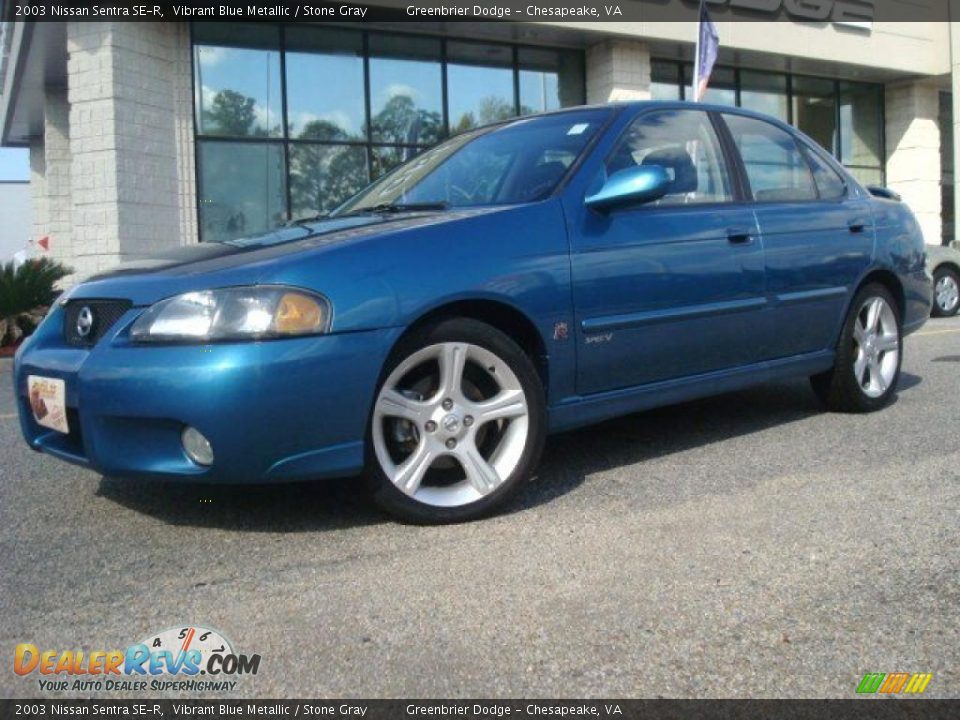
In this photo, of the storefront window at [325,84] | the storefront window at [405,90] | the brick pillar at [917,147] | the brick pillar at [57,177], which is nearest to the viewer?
the storefront window at [325,84]

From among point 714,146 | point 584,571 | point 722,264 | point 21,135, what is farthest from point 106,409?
point 21,135

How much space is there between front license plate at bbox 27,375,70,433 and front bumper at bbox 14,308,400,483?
0.04 meters

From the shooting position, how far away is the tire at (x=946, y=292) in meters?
12.4

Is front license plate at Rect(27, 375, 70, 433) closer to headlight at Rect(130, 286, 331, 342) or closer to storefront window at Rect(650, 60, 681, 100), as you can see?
headlight at Rect(130, 286, 331, 342)

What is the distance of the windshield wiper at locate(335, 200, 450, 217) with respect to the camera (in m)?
3.81

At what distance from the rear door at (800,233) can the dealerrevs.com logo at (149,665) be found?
298 centimetres

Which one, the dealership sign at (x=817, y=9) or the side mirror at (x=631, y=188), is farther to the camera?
the dealership sign at (x=817, y=9)

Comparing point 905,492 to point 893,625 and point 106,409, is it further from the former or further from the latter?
point 106,409

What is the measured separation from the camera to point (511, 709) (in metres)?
2.03

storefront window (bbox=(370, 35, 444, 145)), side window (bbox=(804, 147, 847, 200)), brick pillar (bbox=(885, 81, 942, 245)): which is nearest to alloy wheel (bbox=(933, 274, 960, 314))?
brick pillar (bbox=(885, 81, 942, 245))

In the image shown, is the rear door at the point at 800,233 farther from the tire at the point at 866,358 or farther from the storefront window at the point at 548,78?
the storefront window at the point at 548,78

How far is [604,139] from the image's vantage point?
13.1 feet

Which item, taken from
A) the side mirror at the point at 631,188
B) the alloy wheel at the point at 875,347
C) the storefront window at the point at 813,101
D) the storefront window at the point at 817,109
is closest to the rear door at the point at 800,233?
the alloy wheel at the point at 875,347

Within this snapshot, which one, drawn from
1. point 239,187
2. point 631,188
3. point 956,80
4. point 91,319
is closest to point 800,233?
point 631,188
